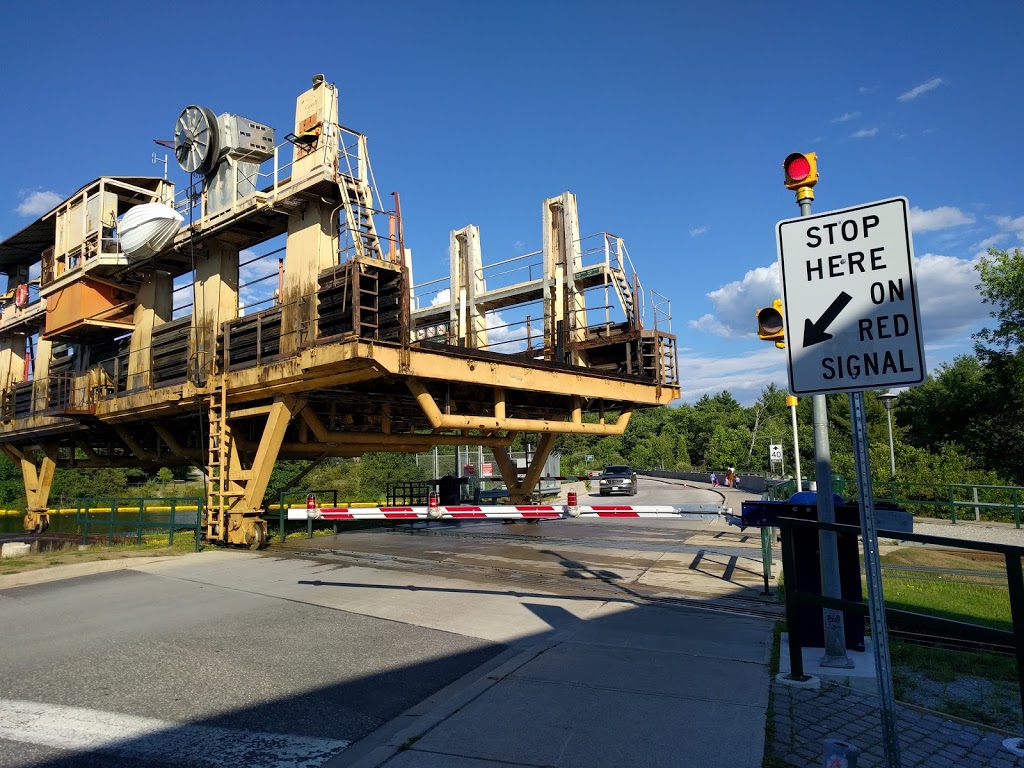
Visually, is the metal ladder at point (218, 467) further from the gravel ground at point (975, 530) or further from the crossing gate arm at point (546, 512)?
the gravel ground at point (975, 530)

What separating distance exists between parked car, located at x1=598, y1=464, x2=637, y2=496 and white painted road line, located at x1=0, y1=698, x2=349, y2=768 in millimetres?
32723

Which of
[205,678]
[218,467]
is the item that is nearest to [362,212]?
[218,467]

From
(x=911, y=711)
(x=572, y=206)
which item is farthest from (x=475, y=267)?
(x=911, y=711)

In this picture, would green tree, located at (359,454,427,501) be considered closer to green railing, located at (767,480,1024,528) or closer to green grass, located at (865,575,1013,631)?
green railing, located at (767,480,1024,528)

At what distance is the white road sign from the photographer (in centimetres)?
312

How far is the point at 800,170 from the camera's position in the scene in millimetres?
5566

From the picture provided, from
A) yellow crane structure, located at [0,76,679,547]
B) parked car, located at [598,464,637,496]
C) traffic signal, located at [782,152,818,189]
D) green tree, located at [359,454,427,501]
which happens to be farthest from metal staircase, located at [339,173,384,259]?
green tree, located at [359,454,427,501]

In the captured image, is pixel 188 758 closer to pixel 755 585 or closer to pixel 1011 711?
pixel 1011 711

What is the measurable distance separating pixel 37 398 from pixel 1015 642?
96.8 ft

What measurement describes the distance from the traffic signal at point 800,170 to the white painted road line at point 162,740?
5.43m

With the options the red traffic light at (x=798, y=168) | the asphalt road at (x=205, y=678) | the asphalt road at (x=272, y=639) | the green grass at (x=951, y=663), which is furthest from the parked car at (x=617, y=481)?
the red traffic light at (x=798, y=168)

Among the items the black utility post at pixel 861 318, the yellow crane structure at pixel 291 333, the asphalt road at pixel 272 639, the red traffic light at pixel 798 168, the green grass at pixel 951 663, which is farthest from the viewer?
the yellow crane structure at pixel 291 333

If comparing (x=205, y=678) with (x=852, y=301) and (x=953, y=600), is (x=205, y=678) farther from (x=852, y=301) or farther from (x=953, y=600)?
(x=953, y=600)

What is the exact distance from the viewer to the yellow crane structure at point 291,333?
12664mm
